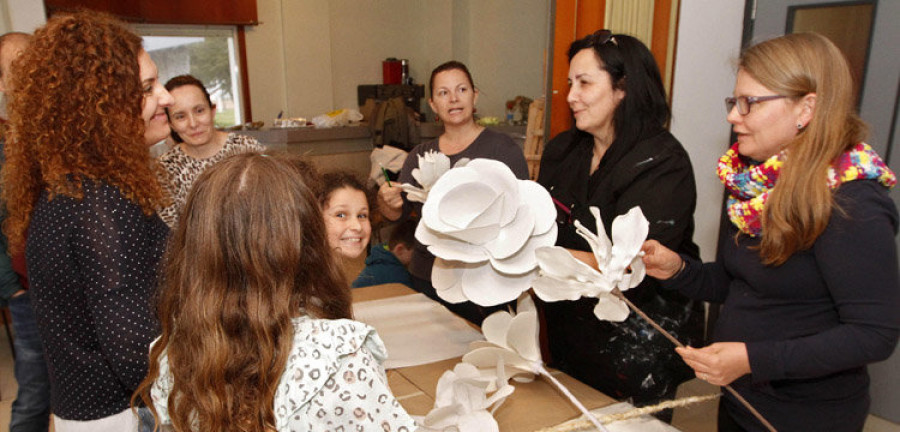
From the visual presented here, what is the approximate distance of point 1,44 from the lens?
7.04 ft

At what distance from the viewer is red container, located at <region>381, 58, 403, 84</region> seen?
7918 millimetres

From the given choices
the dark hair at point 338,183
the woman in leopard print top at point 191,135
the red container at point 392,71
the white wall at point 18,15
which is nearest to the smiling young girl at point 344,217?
→ the dark hair at point 338,183

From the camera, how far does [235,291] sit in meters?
0.91

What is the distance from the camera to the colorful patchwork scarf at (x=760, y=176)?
40.8 inches

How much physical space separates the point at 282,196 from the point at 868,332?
1041 mm

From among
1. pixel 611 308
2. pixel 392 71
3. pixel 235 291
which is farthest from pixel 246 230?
pixel 392 71

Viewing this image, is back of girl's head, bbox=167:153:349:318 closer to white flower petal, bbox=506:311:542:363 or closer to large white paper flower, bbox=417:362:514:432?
large white paper flower, bbox=417:362:514:432

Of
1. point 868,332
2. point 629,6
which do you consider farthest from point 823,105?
point 629,6

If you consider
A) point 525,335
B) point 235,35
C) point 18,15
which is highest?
point 235,35

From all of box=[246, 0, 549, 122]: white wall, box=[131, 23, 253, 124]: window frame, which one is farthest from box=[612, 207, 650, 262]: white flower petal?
box=[131, 23, 253, 124]: window frame

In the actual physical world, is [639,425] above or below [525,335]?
below

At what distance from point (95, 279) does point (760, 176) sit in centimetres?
131

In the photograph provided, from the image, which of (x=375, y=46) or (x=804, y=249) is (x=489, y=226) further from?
(x=375, y=46)

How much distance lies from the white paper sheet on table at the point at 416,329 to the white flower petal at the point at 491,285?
428 millimetres
